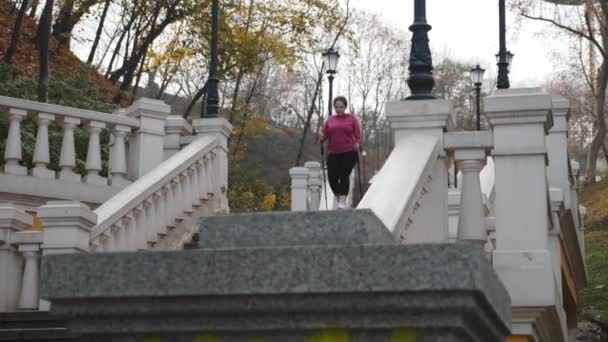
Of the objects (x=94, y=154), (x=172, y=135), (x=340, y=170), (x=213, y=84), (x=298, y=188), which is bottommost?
(x=340, y=170)

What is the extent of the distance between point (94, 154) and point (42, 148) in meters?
0.69

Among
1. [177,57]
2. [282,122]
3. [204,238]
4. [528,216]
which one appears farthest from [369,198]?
[282,122]

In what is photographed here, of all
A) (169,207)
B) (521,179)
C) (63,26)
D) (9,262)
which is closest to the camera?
(521,179)

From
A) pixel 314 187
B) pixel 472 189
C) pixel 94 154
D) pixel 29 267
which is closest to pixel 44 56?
pixel 314 187

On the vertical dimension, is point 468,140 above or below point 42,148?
below

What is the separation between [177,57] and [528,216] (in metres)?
26.7

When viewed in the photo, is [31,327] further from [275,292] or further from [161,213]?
[275,292]

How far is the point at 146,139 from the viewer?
1250 centimetres

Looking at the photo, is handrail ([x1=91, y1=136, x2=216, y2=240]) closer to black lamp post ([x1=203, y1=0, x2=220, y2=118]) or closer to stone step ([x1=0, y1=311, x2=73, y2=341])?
black lamp post ([x1=203, y1=0, x2=220, y2=118])

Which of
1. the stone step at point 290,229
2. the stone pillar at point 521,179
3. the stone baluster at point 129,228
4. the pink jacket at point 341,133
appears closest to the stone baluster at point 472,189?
the stone pillar at point 521,179

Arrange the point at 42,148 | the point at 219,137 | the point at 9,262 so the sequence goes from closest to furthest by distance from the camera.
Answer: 1. the point at 9,262
2. the point at 42,148
3. the point at 219,137

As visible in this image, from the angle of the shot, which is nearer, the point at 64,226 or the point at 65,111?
the point at 64,226

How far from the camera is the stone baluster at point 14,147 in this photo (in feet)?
41.4

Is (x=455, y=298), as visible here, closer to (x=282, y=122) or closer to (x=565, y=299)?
(x=565, y=299)
